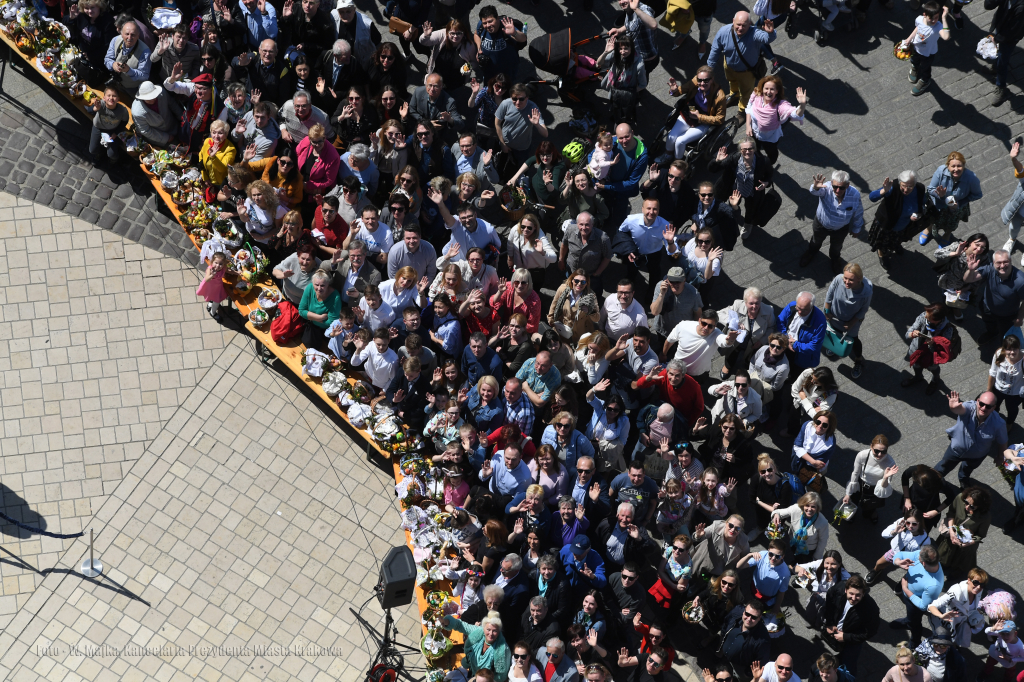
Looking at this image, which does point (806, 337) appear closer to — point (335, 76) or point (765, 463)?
point (765, 463)

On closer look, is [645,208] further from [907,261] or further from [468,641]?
[468,641]

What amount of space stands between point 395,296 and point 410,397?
3.57 ft

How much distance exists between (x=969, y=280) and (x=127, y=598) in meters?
9.81

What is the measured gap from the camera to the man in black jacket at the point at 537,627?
11.8 metres

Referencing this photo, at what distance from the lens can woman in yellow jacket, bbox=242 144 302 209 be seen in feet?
45.3

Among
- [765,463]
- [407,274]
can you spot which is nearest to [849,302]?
[765,463]

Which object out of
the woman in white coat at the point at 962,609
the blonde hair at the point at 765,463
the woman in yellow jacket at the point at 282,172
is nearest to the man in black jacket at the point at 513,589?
the blonde hair at the point at 765,463

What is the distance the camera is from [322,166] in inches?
550

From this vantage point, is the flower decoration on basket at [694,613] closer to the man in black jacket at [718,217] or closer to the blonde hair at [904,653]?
the blonde hair at [904,653]

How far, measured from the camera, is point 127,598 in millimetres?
13047

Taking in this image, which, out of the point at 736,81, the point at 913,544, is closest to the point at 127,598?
the point at 913,544

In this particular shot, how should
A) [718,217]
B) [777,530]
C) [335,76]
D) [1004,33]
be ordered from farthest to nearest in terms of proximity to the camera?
[1004,33]
[335,76]
[718,217]
[777,530]

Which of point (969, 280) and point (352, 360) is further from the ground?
point (969, 280)

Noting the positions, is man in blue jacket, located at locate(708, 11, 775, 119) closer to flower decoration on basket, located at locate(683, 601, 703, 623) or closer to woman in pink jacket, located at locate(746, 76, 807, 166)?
woman in pink jacket, located at locate(746, 76, 807, 166)
